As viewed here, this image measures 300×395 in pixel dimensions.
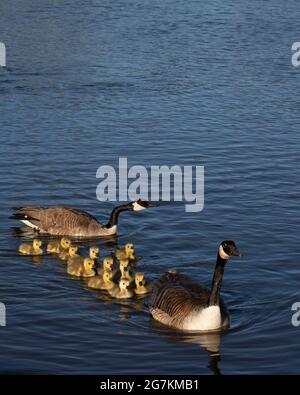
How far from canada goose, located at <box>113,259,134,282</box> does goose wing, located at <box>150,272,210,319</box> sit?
28.4 inches

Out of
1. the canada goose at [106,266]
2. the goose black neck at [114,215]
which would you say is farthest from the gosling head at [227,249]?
the goose black neck at [114,215]

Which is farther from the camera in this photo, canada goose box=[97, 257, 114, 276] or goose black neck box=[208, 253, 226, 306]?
canada goose box=[97, 257, 114, 276]

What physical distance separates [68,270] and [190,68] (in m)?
14.1

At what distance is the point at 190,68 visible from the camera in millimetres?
30047

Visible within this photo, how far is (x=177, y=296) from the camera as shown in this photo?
15.2 metres

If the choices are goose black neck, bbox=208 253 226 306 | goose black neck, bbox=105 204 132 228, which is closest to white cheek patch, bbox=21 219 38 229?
goose black neck, bbox=105 204 132 228

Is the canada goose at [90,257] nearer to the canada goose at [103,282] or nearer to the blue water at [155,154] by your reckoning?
the blue water at [155,154]

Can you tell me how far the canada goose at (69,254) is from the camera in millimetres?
17516

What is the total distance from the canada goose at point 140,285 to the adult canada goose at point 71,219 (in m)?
2.75

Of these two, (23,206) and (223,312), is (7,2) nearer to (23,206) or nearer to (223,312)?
(23,206)
